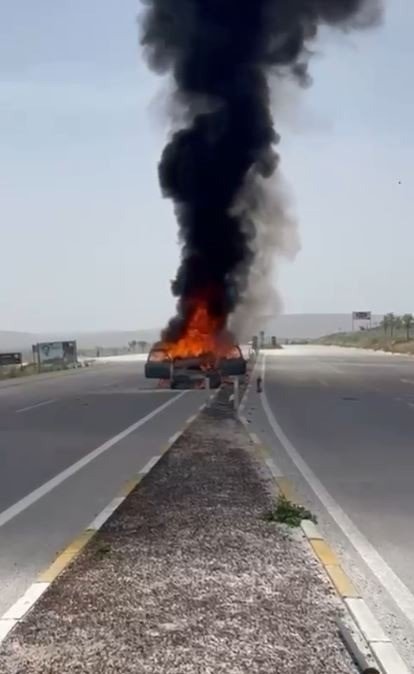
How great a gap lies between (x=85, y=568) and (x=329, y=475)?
4.85m

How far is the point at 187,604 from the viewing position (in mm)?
4770

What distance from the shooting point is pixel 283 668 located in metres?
3.83

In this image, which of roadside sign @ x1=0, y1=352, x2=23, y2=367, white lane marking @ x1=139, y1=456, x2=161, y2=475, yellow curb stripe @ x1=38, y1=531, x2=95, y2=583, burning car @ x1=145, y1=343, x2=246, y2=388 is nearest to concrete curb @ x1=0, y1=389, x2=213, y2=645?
yellow curb stripe @ x1=38, y1=531, x2=95, y2=583

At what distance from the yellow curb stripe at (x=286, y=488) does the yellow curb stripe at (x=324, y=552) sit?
170cm

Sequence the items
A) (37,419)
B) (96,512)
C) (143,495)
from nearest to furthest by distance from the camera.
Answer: (96,512), (143,495), (37,419)

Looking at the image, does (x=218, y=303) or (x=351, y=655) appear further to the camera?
(x=218, y=303)

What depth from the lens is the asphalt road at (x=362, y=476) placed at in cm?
540

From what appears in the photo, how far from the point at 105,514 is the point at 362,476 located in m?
3.63

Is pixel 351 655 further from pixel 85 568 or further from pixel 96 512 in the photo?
pixel 96 512

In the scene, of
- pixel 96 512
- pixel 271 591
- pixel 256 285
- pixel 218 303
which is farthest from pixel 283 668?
pixel 256 285

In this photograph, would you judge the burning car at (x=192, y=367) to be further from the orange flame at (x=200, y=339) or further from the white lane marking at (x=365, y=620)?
the white lane marking at (x=365, y=620)

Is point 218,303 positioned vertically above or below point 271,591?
above

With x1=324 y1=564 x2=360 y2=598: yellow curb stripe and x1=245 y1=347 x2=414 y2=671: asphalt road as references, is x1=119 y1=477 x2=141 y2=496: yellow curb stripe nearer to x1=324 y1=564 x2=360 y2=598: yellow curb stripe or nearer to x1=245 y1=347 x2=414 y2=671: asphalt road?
x1=245 y1=347 x2=414 y2=671: asphalt road

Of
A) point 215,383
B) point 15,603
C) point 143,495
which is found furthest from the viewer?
point 215,383
